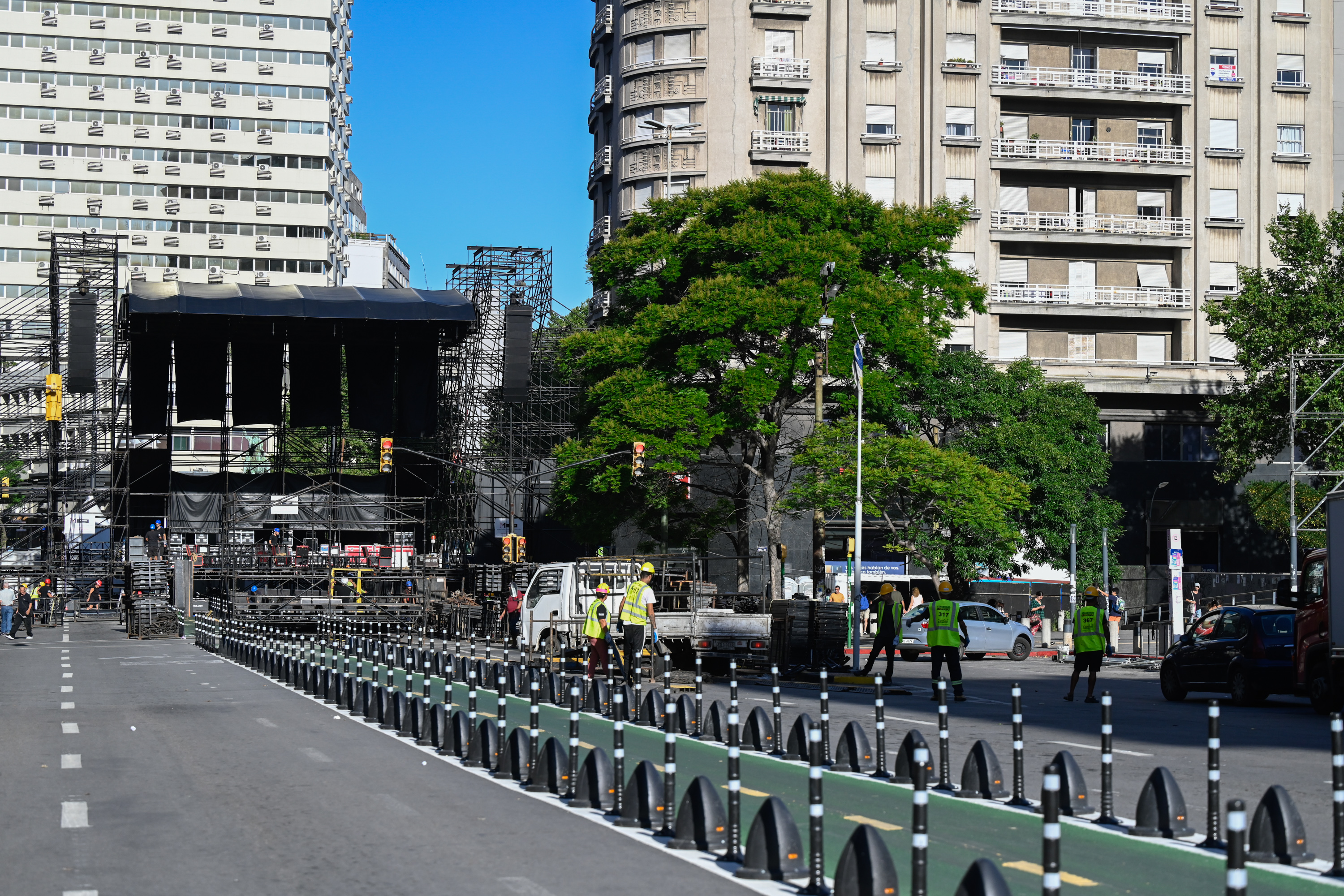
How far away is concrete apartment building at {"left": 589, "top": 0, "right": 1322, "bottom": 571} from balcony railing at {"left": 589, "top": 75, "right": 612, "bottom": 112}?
4.27 m

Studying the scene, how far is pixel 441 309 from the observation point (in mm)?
55750

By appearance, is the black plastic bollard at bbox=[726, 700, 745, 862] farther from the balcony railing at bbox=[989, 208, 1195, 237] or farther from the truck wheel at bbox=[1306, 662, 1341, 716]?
the balcony railing at bbox=[989, 208, 1195, 237]

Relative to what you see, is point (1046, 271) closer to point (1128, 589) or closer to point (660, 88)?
point (1128, 589)

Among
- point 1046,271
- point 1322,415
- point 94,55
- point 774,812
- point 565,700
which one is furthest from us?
point 94,55

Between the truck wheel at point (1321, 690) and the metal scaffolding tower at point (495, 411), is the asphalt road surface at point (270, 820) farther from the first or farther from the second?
Answer: the metal scaffolding tower at point (495, 411)

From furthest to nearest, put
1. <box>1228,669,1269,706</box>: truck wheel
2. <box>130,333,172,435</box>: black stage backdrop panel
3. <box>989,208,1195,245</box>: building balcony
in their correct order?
1. <box>989,208,1195,245</box>: building balcony
2. <box>130,333,172,435</box>: black stage backdrop panel
3. <box>1228,669,1269,706</box>: truck wheel

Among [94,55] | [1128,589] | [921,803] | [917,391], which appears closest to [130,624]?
[917,391]

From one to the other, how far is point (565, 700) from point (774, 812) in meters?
12.3

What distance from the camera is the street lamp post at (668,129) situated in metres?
58.6

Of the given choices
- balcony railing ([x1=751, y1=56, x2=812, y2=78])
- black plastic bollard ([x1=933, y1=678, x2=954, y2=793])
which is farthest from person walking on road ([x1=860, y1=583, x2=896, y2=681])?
balcony railing ([x1=751, y1=56, x2=812, y2=78])

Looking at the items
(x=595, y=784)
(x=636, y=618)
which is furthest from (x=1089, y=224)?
(x=595, y=784)

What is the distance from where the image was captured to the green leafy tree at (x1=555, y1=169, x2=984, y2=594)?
41781 millimetres

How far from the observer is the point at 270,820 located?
436 inches

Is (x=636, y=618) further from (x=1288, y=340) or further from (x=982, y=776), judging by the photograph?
(x=1288, y=340)
